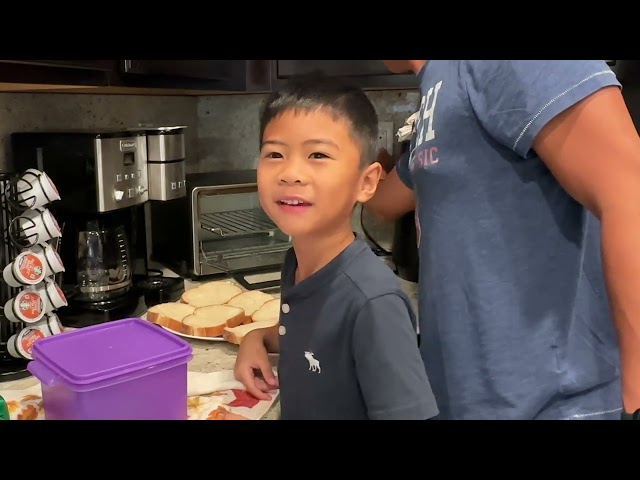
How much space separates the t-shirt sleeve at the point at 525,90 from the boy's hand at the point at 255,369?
0.50 meters

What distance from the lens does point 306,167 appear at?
707 millimetres

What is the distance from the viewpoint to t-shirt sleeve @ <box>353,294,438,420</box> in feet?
2.21

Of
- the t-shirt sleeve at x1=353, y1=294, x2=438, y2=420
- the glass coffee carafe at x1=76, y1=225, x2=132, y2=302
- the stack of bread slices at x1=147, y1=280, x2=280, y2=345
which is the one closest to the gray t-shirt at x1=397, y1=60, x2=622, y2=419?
the t-shirt sleeve at x1=353, y1=294, x2=438, y2=420

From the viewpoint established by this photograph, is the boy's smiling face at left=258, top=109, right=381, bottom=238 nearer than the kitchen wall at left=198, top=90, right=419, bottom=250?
Yes

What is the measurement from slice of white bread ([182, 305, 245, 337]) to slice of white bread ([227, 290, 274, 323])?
4 centimetres

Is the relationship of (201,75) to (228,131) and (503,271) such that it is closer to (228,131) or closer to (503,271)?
(228,131)

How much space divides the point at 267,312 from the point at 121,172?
41 cm

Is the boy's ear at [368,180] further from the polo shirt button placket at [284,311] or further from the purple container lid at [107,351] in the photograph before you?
the purple container lid at [107,351]

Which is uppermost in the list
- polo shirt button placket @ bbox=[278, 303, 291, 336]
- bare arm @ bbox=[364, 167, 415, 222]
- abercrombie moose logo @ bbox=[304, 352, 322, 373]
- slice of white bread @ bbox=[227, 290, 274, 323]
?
bare arm @ bbox=[364, 167, 415, 222]

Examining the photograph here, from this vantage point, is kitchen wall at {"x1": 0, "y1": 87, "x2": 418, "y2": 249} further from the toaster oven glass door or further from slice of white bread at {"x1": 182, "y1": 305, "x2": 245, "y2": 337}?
slice of white bread at {"x1": 182, "y1": 305, "x2": 245, "y2": 337}

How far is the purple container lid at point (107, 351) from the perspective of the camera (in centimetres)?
75

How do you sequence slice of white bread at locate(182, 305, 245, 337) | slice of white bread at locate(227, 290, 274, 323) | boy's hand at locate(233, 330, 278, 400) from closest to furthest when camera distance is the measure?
boy's hand at locate(233, 330, 278, 400), slice of white bread at locate(182, 305, 245, 337), slice of white bread at locate(227, 290, 274, 323)

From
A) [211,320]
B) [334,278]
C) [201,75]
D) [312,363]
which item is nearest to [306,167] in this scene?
[334,278]
